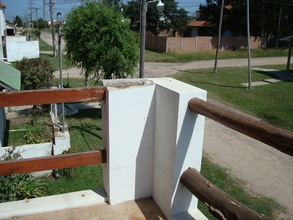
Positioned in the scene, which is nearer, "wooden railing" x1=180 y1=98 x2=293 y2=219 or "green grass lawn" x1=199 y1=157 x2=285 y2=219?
"wooden railing" x1=180 y1=98 x2=293 y2=219

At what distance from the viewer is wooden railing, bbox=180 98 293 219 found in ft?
5.17

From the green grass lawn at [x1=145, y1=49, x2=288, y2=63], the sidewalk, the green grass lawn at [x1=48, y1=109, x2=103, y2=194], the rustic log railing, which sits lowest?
the green grass lawn at [x1=48, y1=109, x2=103, y2=194]

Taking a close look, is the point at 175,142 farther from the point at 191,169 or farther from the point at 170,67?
the point at 170,67

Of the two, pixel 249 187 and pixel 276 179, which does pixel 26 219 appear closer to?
pixel 249 187

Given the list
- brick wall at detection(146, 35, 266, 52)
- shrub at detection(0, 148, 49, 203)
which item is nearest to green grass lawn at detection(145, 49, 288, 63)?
brick wall at detection(146, 35, 266, 52)

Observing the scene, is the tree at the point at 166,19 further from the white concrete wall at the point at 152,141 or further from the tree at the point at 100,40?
the white concrete wall at the point at 152,141

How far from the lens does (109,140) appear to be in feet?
8.57

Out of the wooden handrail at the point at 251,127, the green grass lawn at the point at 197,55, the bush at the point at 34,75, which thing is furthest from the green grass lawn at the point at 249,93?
the wooden handrail at the point at 251,127

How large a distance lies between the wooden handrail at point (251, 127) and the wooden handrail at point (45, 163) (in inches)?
38.4

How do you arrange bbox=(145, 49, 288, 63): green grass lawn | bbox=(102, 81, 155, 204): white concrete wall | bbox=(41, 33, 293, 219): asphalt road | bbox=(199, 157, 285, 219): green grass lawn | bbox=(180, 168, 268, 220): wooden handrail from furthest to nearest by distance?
bbox=(145, 49, 288, 63): green grass lawn, bbox=(41, 33, 293, 219): asphalt road, bbox=(199, 157, 285, 219): green grass lawn, bbox=(102, 81, 155, 204): white concrete wall, bbox=(180, 168, 268, 220): wooden handrail

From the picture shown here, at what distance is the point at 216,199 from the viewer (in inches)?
81.9

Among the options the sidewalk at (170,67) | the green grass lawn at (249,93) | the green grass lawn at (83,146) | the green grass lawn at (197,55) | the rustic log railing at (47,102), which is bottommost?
the green grass lawn at (83,146)

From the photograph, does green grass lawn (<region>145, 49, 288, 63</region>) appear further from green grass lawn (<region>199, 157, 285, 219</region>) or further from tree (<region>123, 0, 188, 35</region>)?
green grass lawn (<region>199, 157, 285, 219</region>)

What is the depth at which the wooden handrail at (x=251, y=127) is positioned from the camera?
5.04 ft
